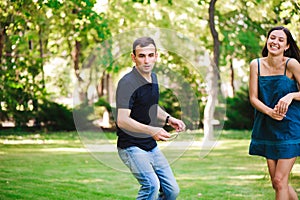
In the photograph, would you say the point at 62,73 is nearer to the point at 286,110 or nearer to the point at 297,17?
the point at 297,17

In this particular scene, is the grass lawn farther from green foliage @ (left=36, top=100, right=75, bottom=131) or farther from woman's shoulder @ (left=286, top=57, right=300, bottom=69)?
green foliage @ (left=36, top=100, right=75, bottom=131)

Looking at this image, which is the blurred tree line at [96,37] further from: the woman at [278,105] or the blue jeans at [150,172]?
the blue jeans at [150,172]

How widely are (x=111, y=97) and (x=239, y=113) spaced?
39.6 feet

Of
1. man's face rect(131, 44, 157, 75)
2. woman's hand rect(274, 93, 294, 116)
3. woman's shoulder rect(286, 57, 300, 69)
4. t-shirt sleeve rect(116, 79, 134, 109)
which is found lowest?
woman's hand rect(274, 93, 294, 116)

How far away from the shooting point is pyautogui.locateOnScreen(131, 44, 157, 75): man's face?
408 centimetres

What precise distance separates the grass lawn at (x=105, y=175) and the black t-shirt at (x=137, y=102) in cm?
66

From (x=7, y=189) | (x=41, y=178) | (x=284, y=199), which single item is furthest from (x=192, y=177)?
(x=284, y=199)

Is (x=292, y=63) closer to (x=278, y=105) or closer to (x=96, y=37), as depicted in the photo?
(x=278, y=105)

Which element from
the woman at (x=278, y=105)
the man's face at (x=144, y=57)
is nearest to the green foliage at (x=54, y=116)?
the woman at (x=278, y=105)

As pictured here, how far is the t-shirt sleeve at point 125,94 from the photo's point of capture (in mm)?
4039

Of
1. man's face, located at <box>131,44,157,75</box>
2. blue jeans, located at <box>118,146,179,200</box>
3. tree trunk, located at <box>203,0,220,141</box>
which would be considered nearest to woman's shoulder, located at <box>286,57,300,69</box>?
man's face, located at <box>131,44,157,75</box>

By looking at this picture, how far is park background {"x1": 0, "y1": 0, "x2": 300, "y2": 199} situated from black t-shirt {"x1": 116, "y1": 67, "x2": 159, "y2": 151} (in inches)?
21.3

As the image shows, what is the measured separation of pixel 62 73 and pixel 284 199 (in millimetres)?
17442

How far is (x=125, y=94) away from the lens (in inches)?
159
